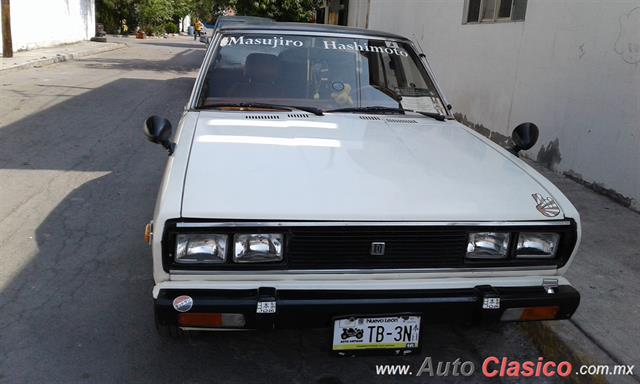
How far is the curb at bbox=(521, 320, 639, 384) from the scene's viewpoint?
2.86 meters

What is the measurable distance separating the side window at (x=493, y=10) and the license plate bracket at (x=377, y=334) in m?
6.18

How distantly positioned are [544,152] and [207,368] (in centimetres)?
523

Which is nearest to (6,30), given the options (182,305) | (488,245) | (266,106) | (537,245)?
(266,106)

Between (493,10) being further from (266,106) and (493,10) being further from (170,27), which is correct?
(170,27)

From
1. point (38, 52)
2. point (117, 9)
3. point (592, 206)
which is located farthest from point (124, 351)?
point (117, 9)

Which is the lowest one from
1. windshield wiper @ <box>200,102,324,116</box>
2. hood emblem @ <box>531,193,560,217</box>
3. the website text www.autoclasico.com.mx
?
the website text www.autoclasico.com.mx

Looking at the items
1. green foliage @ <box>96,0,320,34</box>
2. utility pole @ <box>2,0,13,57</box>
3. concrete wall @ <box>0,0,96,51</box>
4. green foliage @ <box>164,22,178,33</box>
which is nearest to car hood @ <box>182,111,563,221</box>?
green foliage @ <box>96,0,320,34</box>

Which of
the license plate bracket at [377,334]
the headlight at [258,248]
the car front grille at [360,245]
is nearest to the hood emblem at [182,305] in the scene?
the car front grille at [360,245]

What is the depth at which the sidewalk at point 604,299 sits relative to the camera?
3045mm

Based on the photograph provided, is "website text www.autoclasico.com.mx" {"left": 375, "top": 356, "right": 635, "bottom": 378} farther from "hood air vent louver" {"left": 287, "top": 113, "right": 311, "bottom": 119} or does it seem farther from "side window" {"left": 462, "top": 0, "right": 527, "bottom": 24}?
"side window" {"left": 462, "top": 0, "right": 527, "bottom": 24}

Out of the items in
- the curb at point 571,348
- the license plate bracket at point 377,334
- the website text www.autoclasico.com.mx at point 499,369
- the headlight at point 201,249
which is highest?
the headlight at point 201,249

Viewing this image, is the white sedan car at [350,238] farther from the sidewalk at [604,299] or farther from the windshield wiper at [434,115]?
the windshield wiper at [434,115]

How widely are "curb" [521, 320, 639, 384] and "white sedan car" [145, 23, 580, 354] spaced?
46 cm

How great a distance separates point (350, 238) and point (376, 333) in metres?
0.45
